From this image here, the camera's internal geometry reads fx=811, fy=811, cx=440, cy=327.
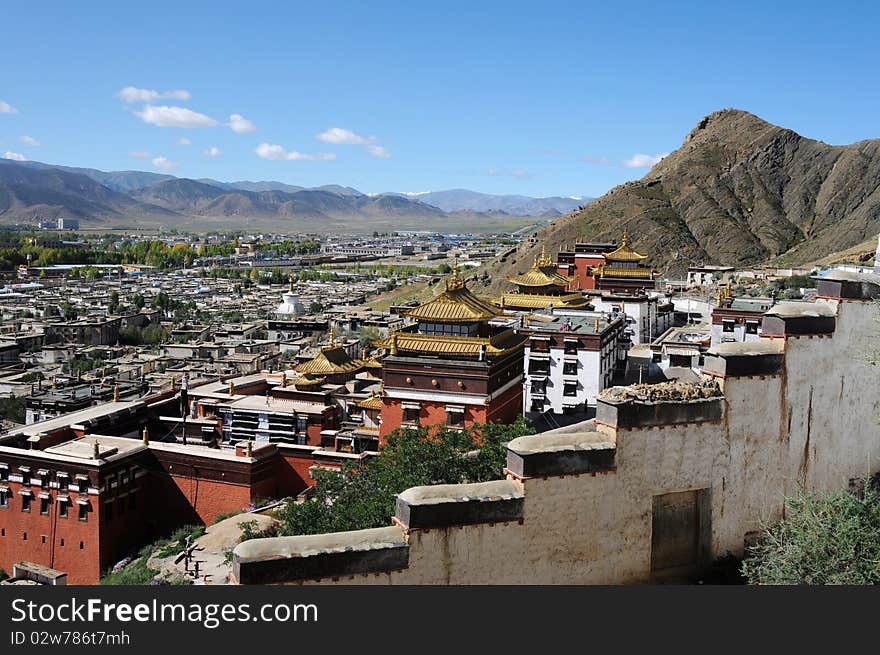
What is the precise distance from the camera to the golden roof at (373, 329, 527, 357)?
85.9 ft

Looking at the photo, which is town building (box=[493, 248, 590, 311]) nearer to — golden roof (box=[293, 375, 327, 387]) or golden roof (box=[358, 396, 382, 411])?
golden roof (box=[293, 375, 327, 387])

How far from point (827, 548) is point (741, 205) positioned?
137 m

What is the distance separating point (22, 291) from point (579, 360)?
12675cm

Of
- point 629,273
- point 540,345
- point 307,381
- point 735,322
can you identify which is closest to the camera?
point 307,381

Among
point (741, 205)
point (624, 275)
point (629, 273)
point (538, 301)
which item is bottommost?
point (538, 301)

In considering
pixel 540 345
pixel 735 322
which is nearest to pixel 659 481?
pixel 540 345

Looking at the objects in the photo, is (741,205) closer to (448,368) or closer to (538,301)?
(538,301)

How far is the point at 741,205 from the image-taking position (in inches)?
5438

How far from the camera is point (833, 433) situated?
13719mm

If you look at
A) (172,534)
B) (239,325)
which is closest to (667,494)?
(172,534)

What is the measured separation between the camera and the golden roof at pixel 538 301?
46.5 metres

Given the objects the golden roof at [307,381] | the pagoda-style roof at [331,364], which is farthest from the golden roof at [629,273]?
the golden roof at [307,381]

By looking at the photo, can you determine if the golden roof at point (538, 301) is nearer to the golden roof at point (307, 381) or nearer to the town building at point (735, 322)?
the town building at point (735, 322)

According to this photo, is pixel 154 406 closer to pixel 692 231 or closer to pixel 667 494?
pixel 667 494
